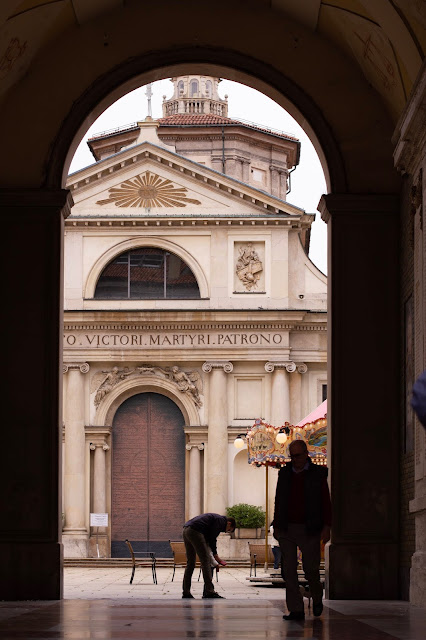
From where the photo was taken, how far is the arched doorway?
146 feet

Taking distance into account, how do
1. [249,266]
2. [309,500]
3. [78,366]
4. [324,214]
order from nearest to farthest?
[309,500] → [324,214] → [78,366] → [249,266]

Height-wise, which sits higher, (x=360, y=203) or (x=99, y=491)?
(x=360, y=203)

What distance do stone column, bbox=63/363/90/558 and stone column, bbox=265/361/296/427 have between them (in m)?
6.41

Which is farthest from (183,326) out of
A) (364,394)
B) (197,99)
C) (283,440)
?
(364,394)

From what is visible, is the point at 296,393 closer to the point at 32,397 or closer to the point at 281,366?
the point at 281,366

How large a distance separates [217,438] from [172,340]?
12.1 ft

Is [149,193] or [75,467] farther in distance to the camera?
[149,193]

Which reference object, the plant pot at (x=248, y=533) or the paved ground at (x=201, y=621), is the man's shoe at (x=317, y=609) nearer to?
the paved ground at (x=201, y=621)

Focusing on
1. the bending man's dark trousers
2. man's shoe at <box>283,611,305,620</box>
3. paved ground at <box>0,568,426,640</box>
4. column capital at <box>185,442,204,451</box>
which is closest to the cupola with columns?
column capital at <box>185,442,204,451</box>

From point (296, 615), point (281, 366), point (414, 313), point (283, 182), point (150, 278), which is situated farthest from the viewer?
point (283, 182)

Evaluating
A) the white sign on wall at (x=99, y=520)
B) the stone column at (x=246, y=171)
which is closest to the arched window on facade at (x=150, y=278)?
the white sign on wall at (x=99, y=520)

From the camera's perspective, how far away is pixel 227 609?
1323 cm

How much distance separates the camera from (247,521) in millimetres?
43000

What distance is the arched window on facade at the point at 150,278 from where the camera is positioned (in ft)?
149
